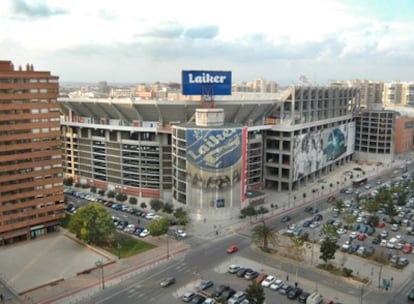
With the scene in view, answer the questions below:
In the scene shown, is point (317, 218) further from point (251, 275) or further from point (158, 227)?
point (158, 227)

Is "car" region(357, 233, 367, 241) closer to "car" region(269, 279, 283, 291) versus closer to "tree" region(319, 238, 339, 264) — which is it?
"tree" region(319, 238, 339, 264)

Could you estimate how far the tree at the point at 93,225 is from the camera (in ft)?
241

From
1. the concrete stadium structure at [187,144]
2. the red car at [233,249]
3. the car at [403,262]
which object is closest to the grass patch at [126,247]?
the red car at [233,249]

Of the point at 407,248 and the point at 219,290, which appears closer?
the point at 219,290

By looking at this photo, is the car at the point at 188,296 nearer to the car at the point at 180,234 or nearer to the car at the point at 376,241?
the car at the point at 180,234

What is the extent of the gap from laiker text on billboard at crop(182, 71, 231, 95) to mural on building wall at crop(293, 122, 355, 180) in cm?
2880

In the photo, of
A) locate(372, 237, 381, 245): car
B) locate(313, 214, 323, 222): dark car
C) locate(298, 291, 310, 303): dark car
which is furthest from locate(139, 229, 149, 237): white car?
locate(372, 237, 381, 245): car

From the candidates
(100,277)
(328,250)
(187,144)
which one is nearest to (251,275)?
(328,250)

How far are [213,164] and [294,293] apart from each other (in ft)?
121

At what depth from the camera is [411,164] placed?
6137 inches

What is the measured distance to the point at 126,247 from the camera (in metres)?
74.4

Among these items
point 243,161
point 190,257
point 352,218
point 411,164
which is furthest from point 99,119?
point 411,164

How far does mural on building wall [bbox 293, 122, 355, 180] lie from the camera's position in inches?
4562

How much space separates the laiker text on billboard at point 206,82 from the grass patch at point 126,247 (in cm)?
3537
